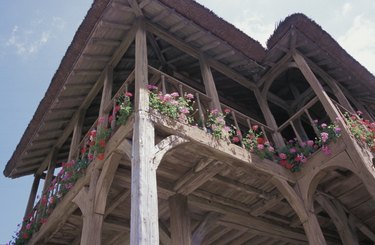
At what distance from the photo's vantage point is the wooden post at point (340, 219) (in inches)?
305

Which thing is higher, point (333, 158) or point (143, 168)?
point (333, 158)

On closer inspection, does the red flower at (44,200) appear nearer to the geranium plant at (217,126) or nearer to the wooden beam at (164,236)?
the wooden beam at (164,236)

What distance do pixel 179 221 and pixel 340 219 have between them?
4092 millimetres

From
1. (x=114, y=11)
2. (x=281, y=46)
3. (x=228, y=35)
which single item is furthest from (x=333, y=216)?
(x=114, y=11)

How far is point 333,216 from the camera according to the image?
310 inches

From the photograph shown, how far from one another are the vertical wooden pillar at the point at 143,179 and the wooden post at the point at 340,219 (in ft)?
16.1

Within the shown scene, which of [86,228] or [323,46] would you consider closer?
[86,228]

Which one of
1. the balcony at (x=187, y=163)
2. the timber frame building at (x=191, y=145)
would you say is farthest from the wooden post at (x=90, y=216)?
the balcony at (x=187, y=163)

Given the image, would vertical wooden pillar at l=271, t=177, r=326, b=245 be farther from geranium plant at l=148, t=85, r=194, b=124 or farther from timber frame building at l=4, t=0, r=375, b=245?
geranium plant at l=148, t=85, r=194, b=124

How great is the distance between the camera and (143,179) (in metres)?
4.35

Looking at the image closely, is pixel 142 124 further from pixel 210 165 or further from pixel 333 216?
pixel 333 216

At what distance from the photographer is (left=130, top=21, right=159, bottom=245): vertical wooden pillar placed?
3.90 m

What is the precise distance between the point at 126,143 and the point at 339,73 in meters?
6.68

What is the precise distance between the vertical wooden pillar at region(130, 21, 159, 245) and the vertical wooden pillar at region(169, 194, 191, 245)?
2175 millimetres
